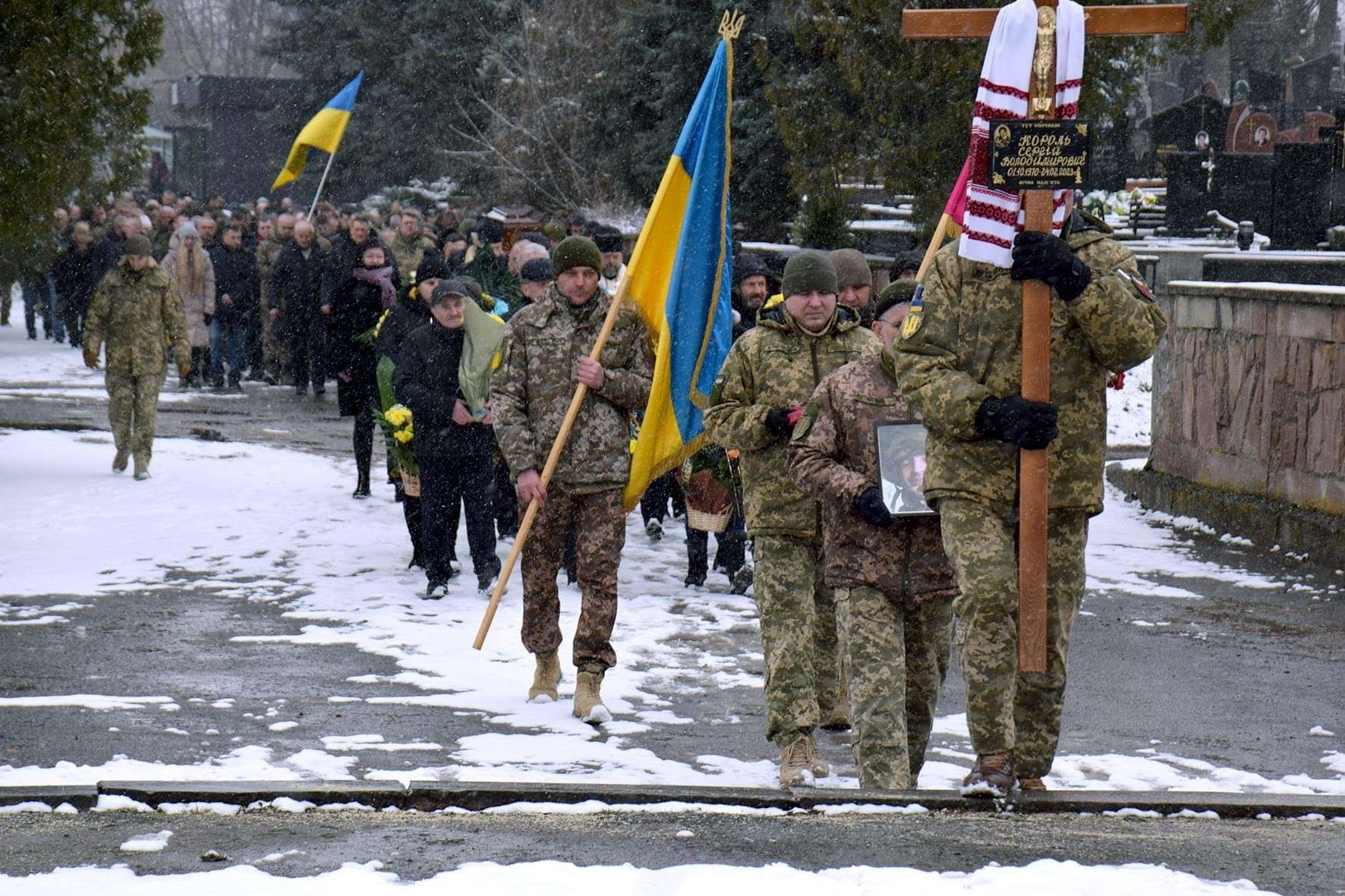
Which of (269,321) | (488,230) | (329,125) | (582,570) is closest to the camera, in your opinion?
(582,570)

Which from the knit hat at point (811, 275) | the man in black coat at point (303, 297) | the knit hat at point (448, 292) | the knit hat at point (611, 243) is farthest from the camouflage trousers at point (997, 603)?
the man in black coat at point (303, 297)

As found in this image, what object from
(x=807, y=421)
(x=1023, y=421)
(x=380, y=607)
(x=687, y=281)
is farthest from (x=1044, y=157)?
(x=380, y=607)

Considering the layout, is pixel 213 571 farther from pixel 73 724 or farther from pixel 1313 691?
pixel 1313 691

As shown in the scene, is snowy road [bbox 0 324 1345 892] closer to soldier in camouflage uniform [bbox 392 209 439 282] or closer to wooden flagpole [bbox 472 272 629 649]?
wooden flagpole [bbox 472 272 629 649]

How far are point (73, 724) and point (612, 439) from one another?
240cm

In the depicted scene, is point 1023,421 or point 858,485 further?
point 858,485

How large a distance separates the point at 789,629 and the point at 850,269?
2486mm

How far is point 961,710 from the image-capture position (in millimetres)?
8328

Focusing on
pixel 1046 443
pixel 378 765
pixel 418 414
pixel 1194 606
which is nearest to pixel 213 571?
pixel 418 414

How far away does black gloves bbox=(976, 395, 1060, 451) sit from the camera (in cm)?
534

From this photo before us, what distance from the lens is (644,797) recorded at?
18.5 ft

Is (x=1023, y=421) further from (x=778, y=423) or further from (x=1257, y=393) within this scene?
(x=1257, y=393)

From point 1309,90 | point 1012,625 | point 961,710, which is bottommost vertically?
point 961,710

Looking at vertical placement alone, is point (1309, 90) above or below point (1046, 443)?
above
